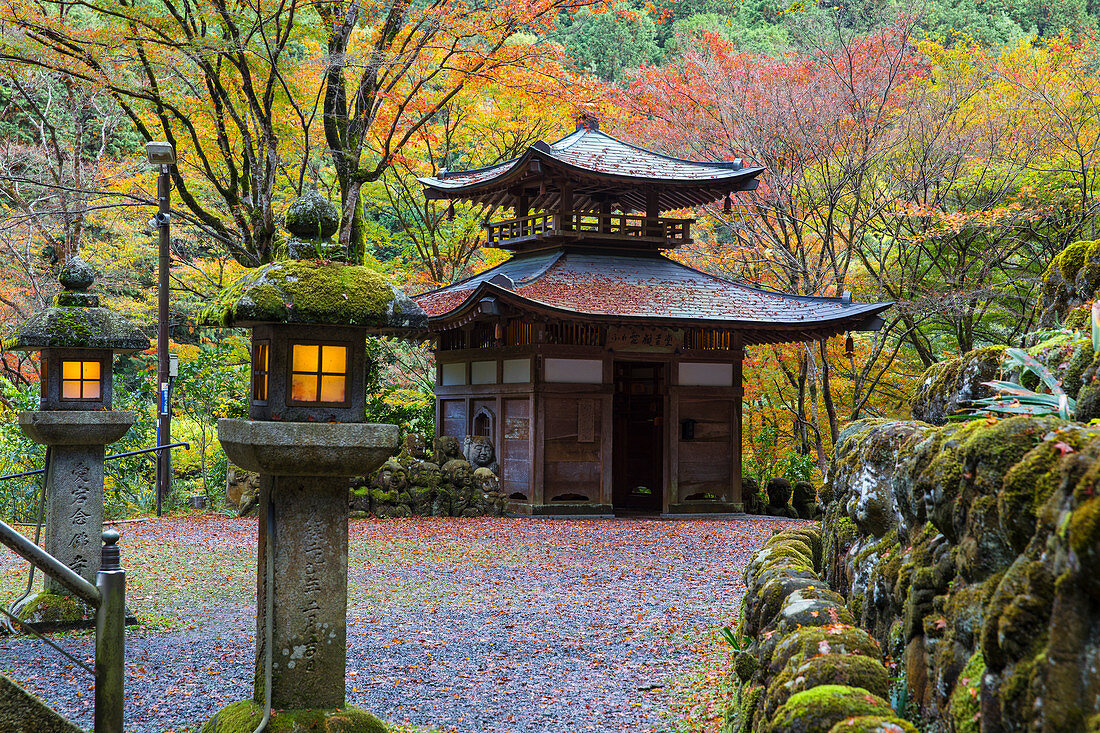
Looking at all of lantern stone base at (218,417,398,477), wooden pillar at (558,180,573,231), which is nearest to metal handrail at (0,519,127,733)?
lantern stone base at (218,417,398,477)

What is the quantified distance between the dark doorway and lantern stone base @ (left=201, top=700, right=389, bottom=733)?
12.8 metres

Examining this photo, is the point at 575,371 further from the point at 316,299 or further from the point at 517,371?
the point at 316,299

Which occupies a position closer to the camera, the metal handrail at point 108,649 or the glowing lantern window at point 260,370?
the metal handrail at point 108,649

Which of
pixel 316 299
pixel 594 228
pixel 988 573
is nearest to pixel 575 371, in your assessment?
pixel 594 228

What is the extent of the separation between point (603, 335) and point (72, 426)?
367 inches

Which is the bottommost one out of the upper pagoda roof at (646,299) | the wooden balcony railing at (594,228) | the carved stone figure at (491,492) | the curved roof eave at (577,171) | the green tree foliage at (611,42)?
the carved stone figure at (491,492)

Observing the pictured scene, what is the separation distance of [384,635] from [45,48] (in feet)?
31.9

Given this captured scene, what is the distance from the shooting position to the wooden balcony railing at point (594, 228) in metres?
16.1

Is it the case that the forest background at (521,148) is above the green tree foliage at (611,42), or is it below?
below

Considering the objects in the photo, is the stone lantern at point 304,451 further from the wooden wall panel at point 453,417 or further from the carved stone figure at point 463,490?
the wooden wall panel at point 453,417

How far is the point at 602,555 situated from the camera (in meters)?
11.0

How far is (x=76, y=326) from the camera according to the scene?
709 cm

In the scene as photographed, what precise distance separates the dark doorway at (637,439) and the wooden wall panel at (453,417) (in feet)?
9.24

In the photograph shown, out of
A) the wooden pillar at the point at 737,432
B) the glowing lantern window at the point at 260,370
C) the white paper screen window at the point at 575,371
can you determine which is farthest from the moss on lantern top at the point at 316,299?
the wooden pillar at the point at 737,432
